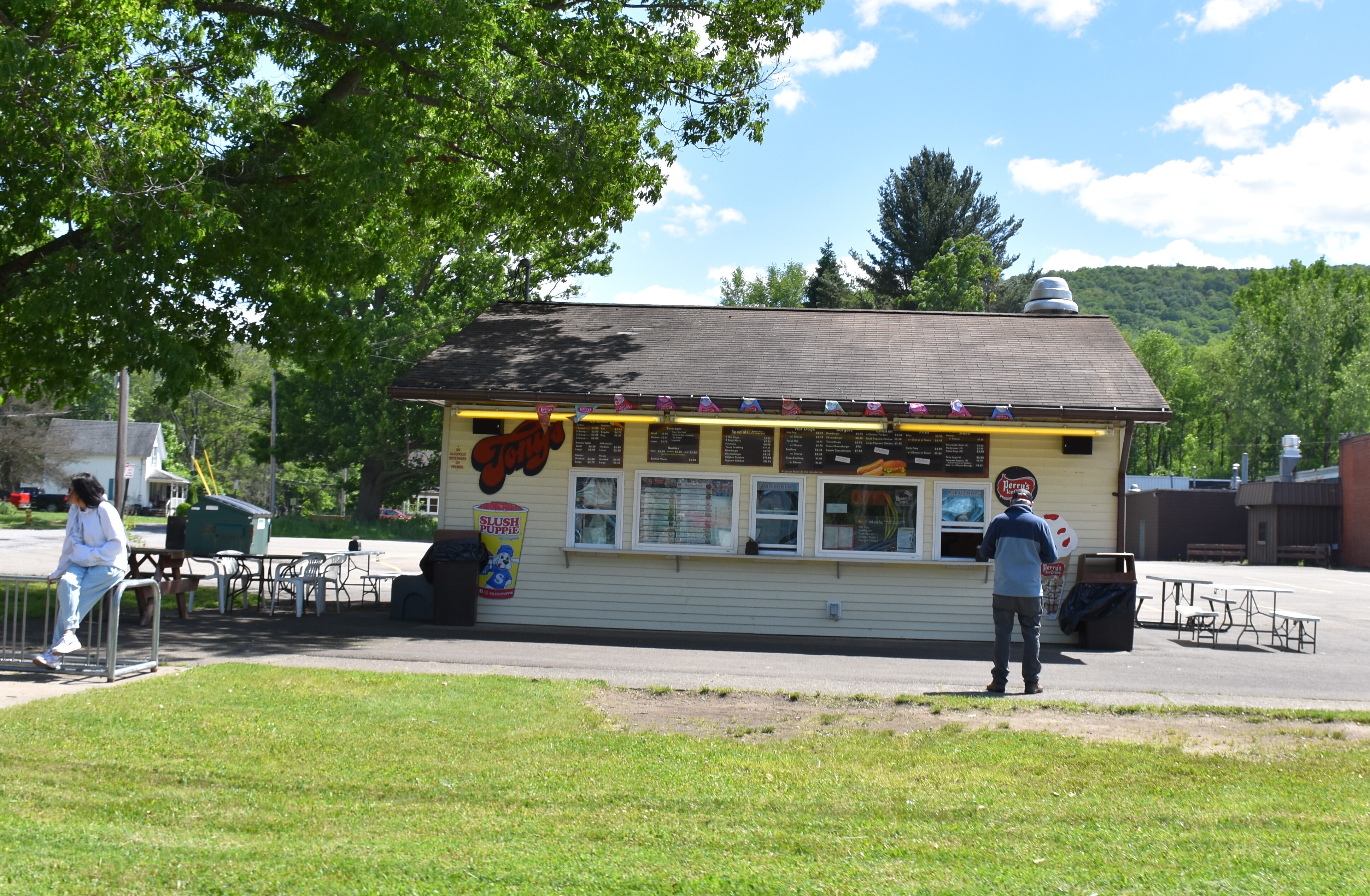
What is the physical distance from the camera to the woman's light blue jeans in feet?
30.0

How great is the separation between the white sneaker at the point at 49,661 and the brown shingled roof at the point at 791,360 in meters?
5.47

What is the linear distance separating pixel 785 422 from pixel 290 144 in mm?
7236

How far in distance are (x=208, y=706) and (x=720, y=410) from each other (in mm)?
7394

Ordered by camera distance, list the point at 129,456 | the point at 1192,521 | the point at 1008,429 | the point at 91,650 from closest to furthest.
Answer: the point at 91,650 → the point at 1008,429 → the point at 1192,521 → the point at 129,456

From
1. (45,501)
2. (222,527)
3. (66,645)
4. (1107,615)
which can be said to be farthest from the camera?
(45,501)

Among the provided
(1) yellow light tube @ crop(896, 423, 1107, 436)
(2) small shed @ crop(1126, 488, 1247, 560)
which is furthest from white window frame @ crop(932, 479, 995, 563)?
(2) small shed @ crop(1126, 488, 1247, 560)

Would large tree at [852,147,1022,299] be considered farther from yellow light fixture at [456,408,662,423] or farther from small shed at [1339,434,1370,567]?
yellow light fixture at [456,408,662,423]

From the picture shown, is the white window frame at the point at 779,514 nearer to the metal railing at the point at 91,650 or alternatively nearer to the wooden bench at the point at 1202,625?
the wooden bench at the point at 1202,625

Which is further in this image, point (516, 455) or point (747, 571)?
point (516, 455)

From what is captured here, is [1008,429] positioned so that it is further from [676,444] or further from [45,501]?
[45,501]

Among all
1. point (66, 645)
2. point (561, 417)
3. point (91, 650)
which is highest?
point (561, 417)

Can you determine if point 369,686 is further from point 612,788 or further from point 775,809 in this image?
point 775,809

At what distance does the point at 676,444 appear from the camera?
46.5ft

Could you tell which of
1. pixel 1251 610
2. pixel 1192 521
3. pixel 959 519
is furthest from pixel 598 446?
pixel 1192 521
